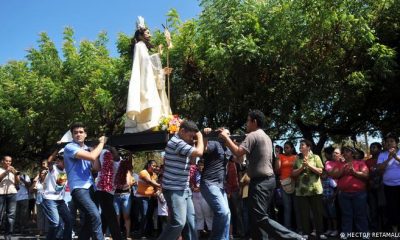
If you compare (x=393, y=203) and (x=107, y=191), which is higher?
(x=107, y=191)

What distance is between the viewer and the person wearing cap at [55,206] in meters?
7.30

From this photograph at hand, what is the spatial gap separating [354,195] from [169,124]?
403cm

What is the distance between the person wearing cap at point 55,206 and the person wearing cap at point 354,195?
5.09 meters

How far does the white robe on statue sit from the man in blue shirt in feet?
3.72

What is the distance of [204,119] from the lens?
555 inches

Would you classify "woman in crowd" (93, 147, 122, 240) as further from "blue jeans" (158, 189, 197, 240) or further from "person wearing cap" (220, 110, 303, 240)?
"person wearing cap" (220, 110, 303, 240)

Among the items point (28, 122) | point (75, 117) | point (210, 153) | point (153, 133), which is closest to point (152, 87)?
point (153, 133)

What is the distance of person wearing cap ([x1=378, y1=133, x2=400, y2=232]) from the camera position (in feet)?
26.4

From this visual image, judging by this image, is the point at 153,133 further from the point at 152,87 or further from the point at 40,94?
the point at 40,94

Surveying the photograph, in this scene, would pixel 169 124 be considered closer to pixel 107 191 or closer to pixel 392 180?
pixel 107 191

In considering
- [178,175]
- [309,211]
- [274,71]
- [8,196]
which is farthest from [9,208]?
[274,71]

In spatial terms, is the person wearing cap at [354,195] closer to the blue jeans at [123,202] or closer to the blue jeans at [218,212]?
the blue jeans at [218,212]

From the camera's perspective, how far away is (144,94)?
7.23 metres

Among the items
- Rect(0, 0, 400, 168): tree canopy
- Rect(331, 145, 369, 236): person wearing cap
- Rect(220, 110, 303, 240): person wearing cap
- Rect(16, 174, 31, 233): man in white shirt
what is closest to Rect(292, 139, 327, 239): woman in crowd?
Rect(331, 145, 369, 236): person wearing cap
